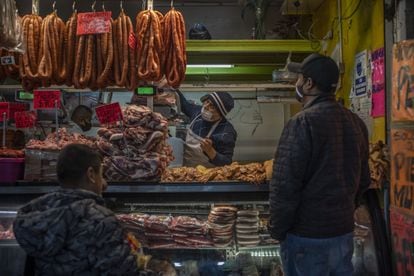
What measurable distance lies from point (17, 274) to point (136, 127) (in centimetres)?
→ 121

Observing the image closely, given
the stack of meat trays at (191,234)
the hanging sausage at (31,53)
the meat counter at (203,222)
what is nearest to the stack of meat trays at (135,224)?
the meat counter at (203,222)

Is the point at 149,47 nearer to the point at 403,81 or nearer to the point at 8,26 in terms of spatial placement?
the point at 8,26

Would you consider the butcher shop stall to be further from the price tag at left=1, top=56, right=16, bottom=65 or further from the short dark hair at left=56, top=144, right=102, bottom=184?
the short dark hair at left=56, top=144, right=102, bottom=184

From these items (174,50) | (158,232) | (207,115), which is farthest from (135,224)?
(207,115)

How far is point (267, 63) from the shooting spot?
666cm

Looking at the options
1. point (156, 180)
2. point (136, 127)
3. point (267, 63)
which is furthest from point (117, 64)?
point (267, 63)

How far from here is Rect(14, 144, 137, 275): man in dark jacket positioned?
2414 millimetres

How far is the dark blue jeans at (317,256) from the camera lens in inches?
117

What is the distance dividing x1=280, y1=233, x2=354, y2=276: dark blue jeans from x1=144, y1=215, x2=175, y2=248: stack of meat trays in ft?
3.25

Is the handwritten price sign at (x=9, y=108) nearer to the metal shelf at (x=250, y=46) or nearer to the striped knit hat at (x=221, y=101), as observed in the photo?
the striped knit hat at (x=221, y=101)

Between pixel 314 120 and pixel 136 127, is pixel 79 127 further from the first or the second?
pixel 314 120

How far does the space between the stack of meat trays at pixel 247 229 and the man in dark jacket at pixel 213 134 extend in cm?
125

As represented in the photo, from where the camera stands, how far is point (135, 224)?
372 centimetres

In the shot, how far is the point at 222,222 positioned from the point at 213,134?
1.60 meters
